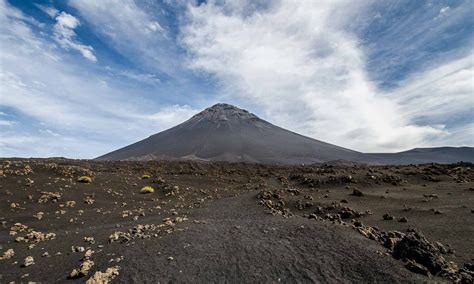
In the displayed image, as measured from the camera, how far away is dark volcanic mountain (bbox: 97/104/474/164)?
9238cm

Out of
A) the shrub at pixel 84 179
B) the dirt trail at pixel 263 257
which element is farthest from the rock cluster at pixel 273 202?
the shrub at pixel 84 179

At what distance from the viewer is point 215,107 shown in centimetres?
15938

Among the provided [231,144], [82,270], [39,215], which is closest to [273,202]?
[82,270]

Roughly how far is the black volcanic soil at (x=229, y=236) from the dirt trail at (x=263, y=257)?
2cm

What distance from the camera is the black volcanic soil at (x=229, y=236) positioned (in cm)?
566

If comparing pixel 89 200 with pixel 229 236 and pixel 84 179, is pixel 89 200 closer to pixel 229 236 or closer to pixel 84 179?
pixel 84 179

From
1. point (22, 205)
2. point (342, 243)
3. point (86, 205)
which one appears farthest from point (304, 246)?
point (22, 205)

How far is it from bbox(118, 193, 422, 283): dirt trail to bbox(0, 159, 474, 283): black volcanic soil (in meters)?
0.02

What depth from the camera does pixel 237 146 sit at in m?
106

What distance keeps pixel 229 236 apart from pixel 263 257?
1610 mm

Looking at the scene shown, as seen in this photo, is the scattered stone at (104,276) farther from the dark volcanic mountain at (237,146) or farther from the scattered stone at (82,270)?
the dark volcanic mountain at (237,146)

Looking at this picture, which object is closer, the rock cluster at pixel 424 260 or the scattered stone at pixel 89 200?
the rock cluster at pixel 424 260

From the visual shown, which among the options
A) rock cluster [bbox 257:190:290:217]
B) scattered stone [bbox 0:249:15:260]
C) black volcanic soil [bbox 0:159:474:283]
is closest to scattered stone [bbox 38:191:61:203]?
black volcanic soil [bbox 0:159:474:283]

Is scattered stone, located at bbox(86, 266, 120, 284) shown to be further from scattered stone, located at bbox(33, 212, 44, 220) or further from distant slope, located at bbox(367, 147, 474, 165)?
distant slope, located at bbox(367, 147, 474, 165)
